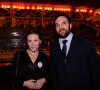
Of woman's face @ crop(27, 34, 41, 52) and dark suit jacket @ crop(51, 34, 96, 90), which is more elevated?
woman's face @ crop(27, 34, 41, 52)

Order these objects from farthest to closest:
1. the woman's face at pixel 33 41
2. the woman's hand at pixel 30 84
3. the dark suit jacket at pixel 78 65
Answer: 1. the woman's face at pixel 33 41
2. the woman's hand at pixel 30 84
3. the dark suit jacket at pixel 78 65

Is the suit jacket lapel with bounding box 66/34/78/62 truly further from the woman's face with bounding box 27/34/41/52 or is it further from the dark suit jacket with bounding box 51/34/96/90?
the woman's face with bounding box 27/34/41/52

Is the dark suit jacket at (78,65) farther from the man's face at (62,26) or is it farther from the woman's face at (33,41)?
the woman's face at (33,41)

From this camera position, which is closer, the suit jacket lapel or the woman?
the suit jacket lapel

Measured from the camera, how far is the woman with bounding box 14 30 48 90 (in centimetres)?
174

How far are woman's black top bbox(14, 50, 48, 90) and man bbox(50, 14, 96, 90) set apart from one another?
337mm

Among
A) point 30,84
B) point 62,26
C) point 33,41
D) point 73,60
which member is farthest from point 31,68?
point 62,26

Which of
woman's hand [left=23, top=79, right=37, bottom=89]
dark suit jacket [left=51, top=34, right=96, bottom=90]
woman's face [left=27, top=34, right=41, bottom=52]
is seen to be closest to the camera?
dark suit jacket [left=51, top=34, right=96, bottom=90]

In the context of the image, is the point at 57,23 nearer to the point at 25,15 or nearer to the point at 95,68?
the point at 95,68

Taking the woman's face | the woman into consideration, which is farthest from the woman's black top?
the woman's face

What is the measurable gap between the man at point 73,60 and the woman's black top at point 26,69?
337mm

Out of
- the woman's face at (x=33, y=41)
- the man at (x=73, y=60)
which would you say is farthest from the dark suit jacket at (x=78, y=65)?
the woman's face at (x=33, y=41)

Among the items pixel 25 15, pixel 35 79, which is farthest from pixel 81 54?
Answer: pixel 25 15

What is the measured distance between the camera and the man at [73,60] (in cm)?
159
